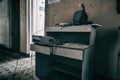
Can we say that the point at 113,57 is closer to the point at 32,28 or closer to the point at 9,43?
the point at 32,28

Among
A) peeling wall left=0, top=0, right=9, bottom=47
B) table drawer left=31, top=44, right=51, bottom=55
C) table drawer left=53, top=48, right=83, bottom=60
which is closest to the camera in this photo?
table drawer left=53, top=48, right=83, bottom=60

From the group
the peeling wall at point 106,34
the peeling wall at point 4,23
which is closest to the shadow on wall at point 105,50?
the peeling wall at point 106,34

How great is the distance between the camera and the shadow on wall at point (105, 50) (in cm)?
202

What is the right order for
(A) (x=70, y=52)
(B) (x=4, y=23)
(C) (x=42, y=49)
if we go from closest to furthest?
(A) (x=70, y=52)
(C) (x=42, y=49)
(B) (x=4, y=23)

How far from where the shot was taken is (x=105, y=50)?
212cm

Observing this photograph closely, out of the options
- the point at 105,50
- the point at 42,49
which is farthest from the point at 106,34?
the point at 42,49

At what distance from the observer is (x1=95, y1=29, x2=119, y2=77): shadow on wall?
2.02 metres

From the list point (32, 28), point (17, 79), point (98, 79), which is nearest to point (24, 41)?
point (32, 28)

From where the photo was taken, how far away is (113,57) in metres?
2.02

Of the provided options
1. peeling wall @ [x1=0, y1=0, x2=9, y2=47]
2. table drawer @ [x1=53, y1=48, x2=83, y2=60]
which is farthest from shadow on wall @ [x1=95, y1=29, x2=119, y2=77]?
peeling wall @ [x1=0, y1=0, x2=9, y2=47]

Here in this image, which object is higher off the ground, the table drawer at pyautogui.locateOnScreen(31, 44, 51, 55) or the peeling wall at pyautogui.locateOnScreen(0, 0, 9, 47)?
the peeling wall at pyautogui.locateOnScreen(0, 0, 9, 47)

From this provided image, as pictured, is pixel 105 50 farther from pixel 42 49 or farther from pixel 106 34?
pixel 42 49

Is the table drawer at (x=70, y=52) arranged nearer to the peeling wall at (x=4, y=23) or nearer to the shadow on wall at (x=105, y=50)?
the shadow on wall at (x=105, y=50)

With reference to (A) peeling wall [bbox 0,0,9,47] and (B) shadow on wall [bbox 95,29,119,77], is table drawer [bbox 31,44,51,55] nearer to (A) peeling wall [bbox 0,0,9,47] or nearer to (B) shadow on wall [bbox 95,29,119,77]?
(B) shadow on wall [bbox 95,29,119,77]
